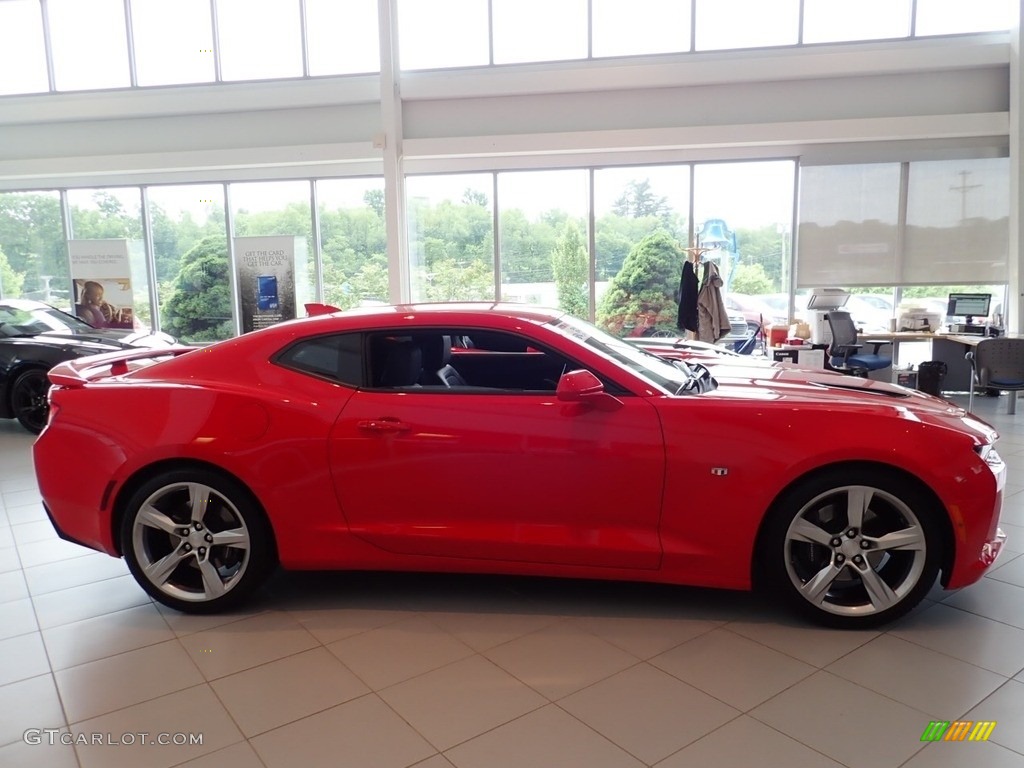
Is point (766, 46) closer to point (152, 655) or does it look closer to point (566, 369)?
point (566, 369)

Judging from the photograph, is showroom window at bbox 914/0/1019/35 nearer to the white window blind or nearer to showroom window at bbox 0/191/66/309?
the white window blind

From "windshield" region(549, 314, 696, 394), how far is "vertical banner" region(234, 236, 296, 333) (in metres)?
7.39

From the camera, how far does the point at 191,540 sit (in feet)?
9.68

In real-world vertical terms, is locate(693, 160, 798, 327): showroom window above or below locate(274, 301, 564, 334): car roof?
above

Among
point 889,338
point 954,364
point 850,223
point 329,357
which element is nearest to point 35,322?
point 329,357

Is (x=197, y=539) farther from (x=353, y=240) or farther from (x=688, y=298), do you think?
(x=353, y=240)

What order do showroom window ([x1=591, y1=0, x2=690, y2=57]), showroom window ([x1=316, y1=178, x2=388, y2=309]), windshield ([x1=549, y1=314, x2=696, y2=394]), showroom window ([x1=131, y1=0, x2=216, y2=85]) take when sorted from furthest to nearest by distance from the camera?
showroom window ([x1=316, y1=178, x2=388, y2=309]), showroom window ([x1=131, y1=0, x2=216, y2=85]), showroom window ([x1=591, y1=0, x2=690, y2=57]), windshield ([x1=549, y1=314, x2=696, y2=394])

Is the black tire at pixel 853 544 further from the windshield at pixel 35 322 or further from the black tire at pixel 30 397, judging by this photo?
the windshield at pixel 35 322

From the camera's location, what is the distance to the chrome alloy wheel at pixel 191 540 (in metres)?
2.93

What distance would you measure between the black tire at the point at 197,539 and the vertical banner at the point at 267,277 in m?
→ 7.17

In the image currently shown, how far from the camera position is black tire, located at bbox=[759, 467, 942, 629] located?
262 centimetres

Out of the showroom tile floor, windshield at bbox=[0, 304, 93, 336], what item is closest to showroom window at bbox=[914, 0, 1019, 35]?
the showroom tile floor

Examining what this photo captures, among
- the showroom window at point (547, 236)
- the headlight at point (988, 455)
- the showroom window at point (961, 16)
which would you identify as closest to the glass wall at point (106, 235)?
the showroom window at point (547, 236)

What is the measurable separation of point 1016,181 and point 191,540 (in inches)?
378
